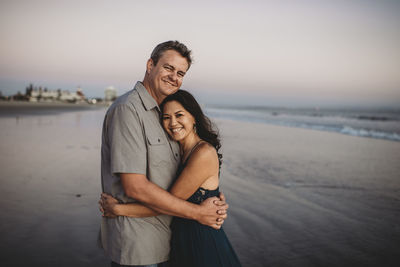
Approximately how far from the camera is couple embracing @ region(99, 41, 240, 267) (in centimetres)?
196

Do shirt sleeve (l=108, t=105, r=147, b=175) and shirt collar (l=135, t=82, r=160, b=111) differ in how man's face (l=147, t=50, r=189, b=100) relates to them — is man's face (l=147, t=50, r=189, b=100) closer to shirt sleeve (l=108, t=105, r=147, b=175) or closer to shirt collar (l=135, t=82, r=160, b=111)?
shirt collar (l=135, t=82, r=160, b=111)

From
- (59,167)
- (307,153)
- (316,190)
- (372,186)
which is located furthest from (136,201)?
(307,153)

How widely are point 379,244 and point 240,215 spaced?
215cm

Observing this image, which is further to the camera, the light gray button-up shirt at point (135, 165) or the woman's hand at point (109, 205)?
the woman's hand at point (109, 205)

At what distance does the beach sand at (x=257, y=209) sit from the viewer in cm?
382

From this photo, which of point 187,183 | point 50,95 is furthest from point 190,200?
point 50,95

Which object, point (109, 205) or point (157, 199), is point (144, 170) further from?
point (109, 205)

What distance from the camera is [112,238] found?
2.12m

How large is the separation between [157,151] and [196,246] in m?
0.81

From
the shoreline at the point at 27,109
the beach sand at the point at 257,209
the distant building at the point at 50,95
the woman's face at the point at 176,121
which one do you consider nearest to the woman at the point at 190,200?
the woman's face at the point at 176,121

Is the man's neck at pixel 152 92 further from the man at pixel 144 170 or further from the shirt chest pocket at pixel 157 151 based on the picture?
the shirt chest pocket at pixel 157 151

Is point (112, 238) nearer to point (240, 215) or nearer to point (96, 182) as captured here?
point (240, 215)

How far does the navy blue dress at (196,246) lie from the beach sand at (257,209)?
1.67 metres

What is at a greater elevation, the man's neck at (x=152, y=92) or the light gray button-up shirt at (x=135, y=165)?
the man's neck at (x=152, y=92)
